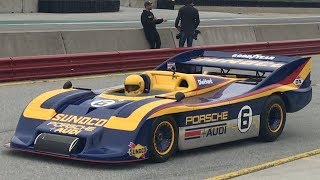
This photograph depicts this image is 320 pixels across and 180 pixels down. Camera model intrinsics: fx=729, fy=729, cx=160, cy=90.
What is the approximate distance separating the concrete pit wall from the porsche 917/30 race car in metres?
8.18

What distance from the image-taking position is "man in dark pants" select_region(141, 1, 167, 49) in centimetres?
2016

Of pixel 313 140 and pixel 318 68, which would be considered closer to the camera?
pixel 313 140

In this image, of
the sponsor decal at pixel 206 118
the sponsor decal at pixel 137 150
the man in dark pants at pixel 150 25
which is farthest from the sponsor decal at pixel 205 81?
the man in dark pants at pixel 150 25

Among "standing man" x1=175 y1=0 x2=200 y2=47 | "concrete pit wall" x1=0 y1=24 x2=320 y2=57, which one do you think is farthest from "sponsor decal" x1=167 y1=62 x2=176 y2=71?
"standing man" x1=175 y1=0 x2=200 y2=47

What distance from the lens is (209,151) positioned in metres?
8.91

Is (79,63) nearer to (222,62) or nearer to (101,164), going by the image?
(222,62)

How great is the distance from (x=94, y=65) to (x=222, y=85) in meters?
8.31

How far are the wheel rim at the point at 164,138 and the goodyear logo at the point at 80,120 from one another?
60 centimetres

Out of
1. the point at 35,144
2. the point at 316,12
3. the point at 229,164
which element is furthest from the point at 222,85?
the point at 316,12

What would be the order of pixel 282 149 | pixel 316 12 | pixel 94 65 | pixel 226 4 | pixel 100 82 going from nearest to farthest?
pixel 282 149 → pixel 100 82 → pixel 94 65 → pixel 226 4 → pixel 316 12

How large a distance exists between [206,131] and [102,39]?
38.1 ft

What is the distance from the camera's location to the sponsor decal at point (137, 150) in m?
7.70

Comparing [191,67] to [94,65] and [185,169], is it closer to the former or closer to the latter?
[185,169]

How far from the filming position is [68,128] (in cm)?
798
